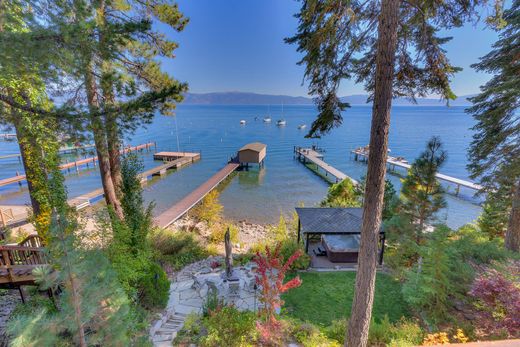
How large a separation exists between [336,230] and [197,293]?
6015 mm

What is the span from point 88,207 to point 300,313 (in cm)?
2049

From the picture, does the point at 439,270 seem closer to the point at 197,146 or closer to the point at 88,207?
the point at 88,207

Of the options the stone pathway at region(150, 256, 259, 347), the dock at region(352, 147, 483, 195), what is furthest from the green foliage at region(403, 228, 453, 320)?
the dock at region(352, 147, 483, 195)

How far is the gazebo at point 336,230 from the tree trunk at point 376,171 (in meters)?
5.56

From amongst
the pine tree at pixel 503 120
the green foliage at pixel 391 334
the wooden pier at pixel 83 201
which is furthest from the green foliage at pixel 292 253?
the pine tree at pixel 503 120

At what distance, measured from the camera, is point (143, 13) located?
8.55 metres

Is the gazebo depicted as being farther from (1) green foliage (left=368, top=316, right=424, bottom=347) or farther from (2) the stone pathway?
(1) green foliage (left=368, top=316, right=424, bottom=347)

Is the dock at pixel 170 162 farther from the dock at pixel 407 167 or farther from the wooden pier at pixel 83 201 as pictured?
the dock at pixel 407 167

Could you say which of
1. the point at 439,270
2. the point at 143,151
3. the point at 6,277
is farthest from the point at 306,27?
the point at 143,151

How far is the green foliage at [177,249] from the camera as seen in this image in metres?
10.9

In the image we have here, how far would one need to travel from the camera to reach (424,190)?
10383 mm

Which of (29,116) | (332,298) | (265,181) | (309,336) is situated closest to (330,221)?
(332,298)

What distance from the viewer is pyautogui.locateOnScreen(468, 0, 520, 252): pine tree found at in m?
8.23

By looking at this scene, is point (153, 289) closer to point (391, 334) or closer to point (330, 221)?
point (391, 334)
